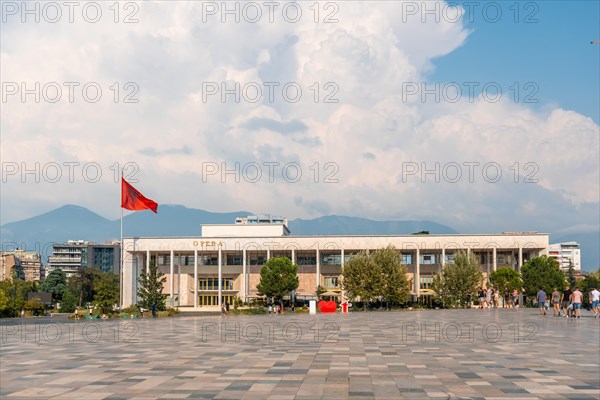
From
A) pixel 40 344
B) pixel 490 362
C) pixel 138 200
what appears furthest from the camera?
pixel 138 200

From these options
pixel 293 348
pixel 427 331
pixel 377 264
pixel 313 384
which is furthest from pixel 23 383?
pixel 377 264

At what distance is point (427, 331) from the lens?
2927cm

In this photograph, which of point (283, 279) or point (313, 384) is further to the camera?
point (283, 279)

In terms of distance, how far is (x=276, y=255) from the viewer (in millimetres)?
103312

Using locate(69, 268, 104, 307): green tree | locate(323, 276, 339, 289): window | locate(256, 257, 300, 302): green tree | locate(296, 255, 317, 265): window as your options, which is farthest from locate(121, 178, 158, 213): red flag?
locate(69, 268, 104, 307): green tree

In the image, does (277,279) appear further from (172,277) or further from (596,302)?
(596,302)

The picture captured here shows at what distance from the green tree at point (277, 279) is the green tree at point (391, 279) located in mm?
16817

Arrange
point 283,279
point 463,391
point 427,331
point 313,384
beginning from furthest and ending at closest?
point 283,279, point 427,331, point 313,384, point 463,391

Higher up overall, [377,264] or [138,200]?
[138,200]

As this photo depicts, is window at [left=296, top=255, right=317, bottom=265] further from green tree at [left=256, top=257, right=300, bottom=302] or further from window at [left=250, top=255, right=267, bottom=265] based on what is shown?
green tree at [left=256, top=257, right=300, bottom=302]

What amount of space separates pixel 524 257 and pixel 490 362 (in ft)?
302

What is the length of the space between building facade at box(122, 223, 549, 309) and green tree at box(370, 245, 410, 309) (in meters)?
26.5

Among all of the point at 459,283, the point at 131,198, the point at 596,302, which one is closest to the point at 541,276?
the point at 459,283

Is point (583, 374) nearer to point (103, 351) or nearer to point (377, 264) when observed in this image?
point (103, 351)
